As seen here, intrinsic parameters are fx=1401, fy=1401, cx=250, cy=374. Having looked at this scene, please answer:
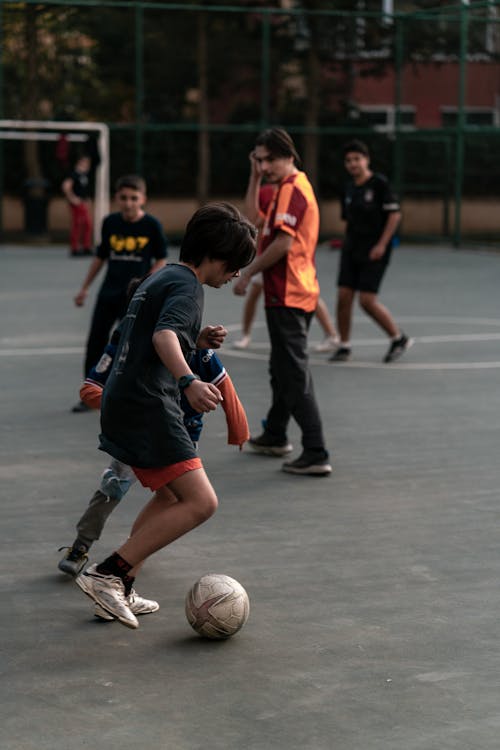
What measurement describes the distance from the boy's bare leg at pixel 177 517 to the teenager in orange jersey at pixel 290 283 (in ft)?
9.00

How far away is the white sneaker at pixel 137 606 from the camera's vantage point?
16.4ft

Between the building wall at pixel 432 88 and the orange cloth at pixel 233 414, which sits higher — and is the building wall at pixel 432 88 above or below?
above

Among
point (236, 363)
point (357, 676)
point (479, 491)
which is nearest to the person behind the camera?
point (357, 676)

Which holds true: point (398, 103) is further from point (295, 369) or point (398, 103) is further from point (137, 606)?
point (137, 606)

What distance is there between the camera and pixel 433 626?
→ 16.3 feet

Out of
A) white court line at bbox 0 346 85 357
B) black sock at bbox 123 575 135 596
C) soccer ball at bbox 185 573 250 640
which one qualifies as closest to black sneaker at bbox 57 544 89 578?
black sock at bbox 123 575 135 596

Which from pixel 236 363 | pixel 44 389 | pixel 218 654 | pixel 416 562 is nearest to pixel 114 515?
pixel 416 562

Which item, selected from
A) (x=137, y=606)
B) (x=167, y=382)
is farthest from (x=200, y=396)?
(x=137, y=606)

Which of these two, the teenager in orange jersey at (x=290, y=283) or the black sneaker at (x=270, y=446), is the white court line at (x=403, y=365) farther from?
the teenager in orange jersey at (x=290, y=283)

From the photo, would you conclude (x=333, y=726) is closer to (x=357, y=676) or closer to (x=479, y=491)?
(x=357, y=676)

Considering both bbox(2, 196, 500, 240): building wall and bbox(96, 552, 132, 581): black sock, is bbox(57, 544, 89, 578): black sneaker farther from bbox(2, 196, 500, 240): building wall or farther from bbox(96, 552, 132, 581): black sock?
bbox(2, 196, 500, 240): building wall

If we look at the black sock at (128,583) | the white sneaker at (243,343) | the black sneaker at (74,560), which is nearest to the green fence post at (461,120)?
the white sneaker at (243,343)

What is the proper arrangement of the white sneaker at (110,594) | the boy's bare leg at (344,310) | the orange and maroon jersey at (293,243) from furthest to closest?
the boy's bare leg at (344,310) < the orange and maroon jersey at (293,243) < the white sneaker at (110,594)

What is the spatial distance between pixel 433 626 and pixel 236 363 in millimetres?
6895
